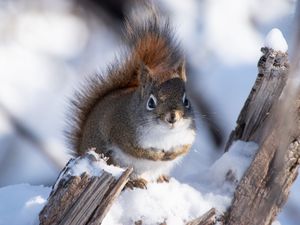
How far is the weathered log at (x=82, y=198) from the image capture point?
6.05ft

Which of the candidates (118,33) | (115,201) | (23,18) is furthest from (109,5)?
(115,201)

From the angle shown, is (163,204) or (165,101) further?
(165,101)

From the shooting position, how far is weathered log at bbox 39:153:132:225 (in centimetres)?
184

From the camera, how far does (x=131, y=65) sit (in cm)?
263

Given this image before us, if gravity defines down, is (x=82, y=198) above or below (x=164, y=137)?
below

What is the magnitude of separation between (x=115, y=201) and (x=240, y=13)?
6.15 ft

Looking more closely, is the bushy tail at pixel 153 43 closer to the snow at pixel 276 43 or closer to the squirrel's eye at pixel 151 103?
the squirrel's eye at pixel 151 103

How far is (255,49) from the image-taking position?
143 inches

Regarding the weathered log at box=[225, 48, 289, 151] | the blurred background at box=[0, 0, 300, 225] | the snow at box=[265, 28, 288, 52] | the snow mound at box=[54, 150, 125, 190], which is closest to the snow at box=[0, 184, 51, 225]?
the snow mound at box=[54, 150, 125, 190]

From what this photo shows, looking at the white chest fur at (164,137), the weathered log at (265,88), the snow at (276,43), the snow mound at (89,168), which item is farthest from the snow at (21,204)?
the snow at (276,43)

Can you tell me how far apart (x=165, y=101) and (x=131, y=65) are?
36 centimetres

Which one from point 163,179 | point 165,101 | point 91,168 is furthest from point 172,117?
point 91,168

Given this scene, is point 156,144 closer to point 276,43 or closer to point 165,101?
point 165,101

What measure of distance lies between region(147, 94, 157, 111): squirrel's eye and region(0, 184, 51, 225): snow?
0.34m
